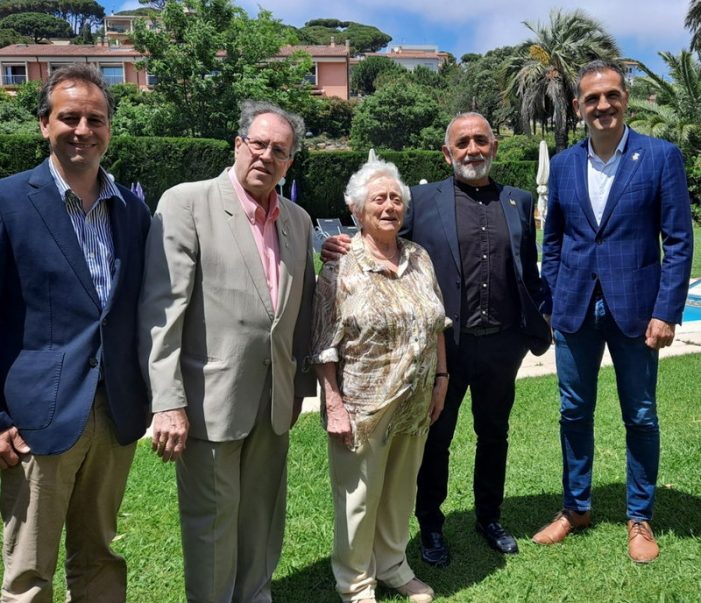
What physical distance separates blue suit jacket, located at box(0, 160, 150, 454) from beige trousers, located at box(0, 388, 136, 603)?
0.32 ft

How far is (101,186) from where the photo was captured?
2.35 meters

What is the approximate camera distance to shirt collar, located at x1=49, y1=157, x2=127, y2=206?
2209 mm

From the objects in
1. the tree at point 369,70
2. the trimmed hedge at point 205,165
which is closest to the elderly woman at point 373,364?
the trimmed hedge at point 205,165

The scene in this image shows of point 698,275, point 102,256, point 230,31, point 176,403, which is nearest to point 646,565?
point 176,403

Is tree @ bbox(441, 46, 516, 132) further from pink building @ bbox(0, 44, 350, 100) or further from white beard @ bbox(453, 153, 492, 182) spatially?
white beard @ bbox(453, 153, 492, 182)

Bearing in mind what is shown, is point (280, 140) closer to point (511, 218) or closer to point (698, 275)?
point (511, 218)

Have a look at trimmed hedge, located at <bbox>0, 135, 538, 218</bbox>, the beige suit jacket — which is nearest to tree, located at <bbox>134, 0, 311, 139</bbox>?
trimmed hedge, located at <bbox>0, 135, 538, 218</bbox>

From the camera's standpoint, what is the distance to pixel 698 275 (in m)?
11.4

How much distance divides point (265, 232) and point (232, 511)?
107 cm

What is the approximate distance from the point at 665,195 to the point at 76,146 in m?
2.42

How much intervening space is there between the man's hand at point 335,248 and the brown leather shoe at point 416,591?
1461 millimetres

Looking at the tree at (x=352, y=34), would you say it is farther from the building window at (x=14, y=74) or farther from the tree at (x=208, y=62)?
the tree at (x=208, y=62)

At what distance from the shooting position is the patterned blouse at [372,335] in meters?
2.62

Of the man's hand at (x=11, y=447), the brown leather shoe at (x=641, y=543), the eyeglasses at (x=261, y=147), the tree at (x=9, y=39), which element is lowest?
the brown leather shoe at (x=641, y=543)
